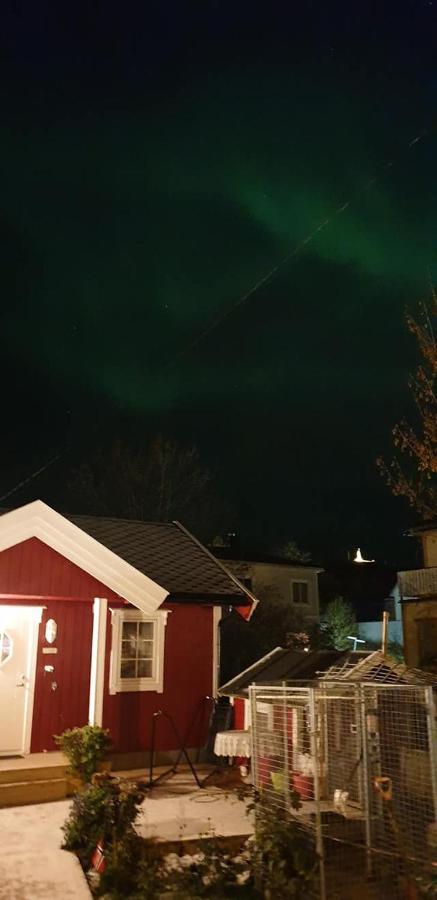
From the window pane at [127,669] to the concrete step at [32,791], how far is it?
218cm

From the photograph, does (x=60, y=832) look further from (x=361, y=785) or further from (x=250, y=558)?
(x=250, y=558)

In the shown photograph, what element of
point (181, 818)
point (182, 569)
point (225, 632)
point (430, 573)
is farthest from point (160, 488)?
point (181, 818)

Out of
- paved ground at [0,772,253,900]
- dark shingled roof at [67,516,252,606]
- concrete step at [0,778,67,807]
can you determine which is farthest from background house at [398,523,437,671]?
concrete step at [0,778,67,807]

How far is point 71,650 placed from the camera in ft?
36.6

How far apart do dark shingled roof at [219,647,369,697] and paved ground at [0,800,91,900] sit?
367 centimetres

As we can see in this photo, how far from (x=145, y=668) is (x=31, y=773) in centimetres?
270

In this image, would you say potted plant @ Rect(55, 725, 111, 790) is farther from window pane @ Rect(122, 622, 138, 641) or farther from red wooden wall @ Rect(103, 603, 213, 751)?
window pane @ Rect(122, 622, 138, 641)

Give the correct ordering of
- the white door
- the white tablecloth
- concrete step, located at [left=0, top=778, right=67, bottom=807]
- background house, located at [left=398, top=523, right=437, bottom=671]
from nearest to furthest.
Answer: concrete step, located at [left=0, top=778, right=67, bottom=807], the white tablecloth, the white door, background house, located at [left=398, top=523, right=437, bottom=671]

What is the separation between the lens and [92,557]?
10828 millimetres

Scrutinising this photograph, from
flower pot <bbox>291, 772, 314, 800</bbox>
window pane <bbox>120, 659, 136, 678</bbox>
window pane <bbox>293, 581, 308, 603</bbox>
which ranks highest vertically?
window pane <bbox>293, 581, 308, 603</bbox>

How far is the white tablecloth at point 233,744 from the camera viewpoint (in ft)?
33.1

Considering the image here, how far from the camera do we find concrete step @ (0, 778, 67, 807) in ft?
29.4

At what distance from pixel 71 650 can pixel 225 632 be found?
13.3 meters

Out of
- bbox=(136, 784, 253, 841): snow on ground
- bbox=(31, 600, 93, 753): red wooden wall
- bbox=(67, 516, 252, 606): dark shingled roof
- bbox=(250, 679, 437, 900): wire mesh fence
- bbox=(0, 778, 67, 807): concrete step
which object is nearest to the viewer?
bbox=(250, 679, 437, 900): wire mesh fence
